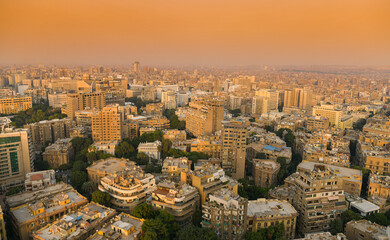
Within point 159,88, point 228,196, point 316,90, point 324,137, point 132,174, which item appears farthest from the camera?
point 316,90

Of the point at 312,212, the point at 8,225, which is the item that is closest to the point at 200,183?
the point at 312,212

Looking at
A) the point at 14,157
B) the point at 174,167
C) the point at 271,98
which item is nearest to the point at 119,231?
the point at 174,167

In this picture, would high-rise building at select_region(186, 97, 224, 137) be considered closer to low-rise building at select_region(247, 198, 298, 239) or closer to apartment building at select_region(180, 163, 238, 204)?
apartment building at select_region(180, 163, 238, 204)

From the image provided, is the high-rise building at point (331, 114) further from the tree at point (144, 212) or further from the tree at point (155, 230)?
the tree at point (155, 230)

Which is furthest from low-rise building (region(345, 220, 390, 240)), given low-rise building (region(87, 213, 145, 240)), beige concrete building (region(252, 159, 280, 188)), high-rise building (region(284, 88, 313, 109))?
high-rise building (region(284, 88, 313, 109))

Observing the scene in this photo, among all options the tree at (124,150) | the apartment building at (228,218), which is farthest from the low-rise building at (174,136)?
the apartment building at (228,218)

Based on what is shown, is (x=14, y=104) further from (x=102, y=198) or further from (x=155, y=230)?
(x=155, y=230)

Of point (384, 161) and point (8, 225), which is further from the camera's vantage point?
point (384, 161)

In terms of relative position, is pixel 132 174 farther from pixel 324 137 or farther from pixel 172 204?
pixel 324 137
